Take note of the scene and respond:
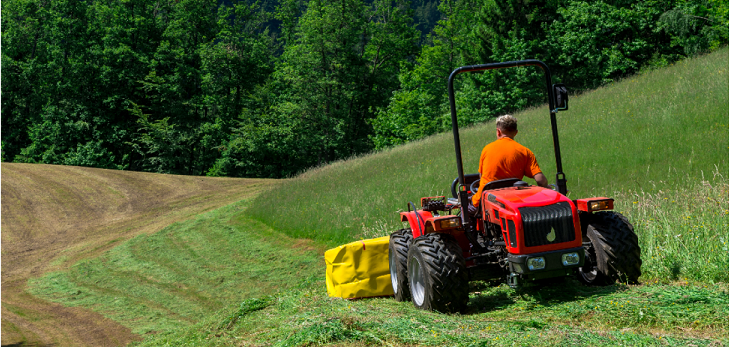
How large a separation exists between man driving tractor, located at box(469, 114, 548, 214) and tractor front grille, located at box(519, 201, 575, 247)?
704 millimetres

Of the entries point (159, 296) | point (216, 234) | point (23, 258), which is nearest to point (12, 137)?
point (23, 258)

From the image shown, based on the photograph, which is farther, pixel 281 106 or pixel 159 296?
pixel 281 106

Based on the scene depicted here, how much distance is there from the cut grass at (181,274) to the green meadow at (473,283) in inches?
2.5

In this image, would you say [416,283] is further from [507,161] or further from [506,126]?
[506,126]

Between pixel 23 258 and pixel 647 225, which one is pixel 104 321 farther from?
pixel 647 225

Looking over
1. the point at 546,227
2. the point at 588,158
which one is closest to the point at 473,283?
the point at 546,227

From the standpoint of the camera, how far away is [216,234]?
18.6 meters

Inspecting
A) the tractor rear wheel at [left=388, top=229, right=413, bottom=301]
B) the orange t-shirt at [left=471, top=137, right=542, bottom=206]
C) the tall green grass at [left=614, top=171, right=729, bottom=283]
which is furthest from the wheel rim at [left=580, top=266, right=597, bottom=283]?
the tractor rear wheel at [left=388, top=229, right=413, bottom=301]

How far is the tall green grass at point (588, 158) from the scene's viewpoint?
12898 mm

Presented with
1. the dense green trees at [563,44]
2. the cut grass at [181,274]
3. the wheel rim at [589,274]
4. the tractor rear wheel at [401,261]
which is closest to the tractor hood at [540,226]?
the wheel rim at [589,274]

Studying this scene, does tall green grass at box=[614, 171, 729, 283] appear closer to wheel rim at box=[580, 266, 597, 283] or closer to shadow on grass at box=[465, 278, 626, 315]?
wheel rim at box=[580, 266, 597, 283]

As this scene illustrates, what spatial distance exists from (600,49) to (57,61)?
38065 mm

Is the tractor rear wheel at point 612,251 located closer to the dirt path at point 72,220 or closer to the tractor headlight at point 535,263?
the tractor headlight at point 535,263

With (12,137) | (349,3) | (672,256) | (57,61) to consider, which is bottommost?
(672,256)
